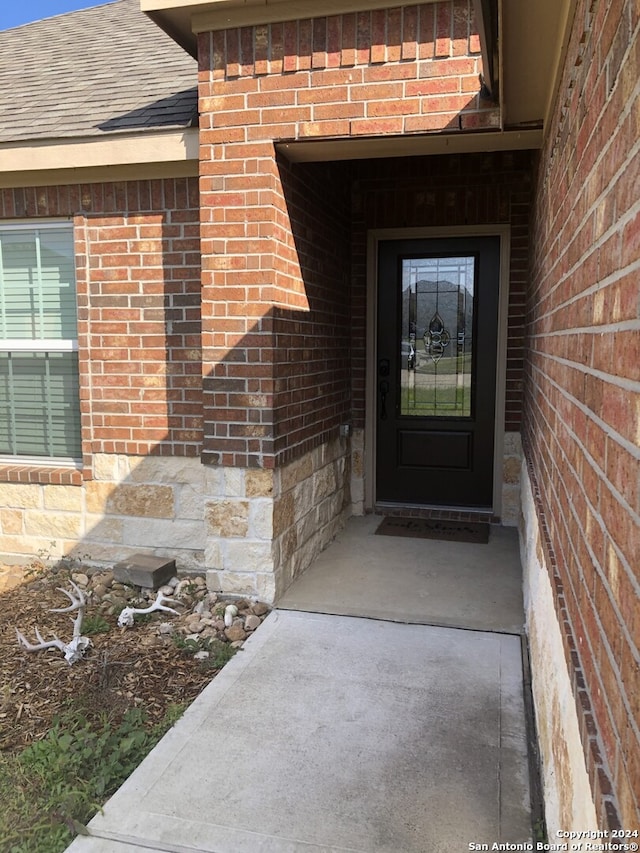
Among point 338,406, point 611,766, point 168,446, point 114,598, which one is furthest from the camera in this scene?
point 338,406

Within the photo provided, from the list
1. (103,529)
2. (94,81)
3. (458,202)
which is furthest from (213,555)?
(94,81)

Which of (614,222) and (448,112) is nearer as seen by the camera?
(614,222)

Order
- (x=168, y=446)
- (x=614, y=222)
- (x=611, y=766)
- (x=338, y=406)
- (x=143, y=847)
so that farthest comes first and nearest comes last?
(x=338, y=406)
(x=168, y=446)
(x=143, y=847)
(x=614, y=222)
(x=611, y=766)

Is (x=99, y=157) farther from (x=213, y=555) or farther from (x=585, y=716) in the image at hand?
(x=585, y=716)

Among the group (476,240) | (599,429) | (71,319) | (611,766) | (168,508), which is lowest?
(168,508)

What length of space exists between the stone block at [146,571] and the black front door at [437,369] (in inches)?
87.9

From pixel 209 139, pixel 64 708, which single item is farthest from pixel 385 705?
pixel 209 139

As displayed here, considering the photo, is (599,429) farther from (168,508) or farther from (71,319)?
(71,319)

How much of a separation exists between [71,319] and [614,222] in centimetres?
409

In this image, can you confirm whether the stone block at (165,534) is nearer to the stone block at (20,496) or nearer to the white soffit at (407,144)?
the stone block at (20,496)

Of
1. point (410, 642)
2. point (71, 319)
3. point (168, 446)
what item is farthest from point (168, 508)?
point (410, 642)

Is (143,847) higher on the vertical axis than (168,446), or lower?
lower

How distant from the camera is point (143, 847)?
7.13 feet

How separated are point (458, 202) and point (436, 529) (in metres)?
2.62
